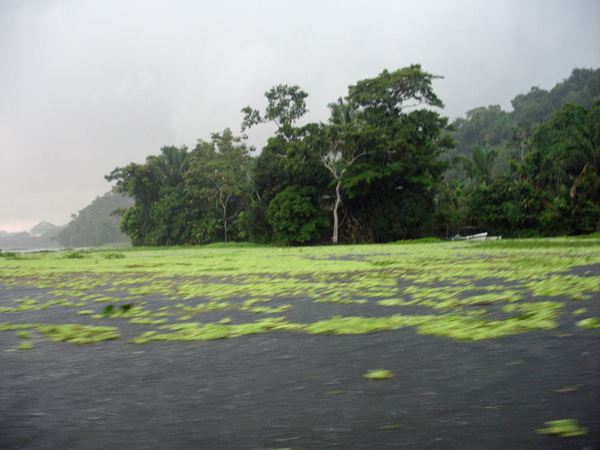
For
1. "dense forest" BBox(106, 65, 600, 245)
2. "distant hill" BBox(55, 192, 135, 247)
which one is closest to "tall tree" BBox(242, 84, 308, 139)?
"dense forest" BBox(106, 65, 600, 245)

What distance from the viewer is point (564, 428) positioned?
0.77 metres

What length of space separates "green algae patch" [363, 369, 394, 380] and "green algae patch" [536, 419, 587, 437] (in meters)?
0.37

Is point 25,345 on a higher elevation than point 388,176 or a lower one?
lower

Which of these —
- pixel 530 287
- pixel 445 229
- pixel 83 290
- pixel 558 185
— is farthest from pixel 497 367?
pixel 558 185

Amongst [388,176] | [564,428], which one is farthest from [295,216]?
[564,428]

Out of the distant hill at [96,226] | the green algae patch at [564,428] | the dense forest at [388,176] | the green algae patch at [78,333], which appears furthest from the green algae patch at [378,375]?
the distant hill at [96,226]

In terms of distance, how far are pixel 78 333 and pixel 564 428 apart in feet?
5.37

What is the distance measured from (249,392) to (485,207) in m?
20.4

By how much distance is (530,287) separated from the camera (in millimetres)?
2348

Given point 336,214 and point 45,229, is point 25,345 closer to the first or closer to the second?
point 336,214

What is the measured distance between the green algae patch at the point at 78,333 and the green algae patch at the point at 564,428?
4.67 feet

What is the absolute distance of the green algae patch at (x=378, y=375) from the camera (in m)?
1.06

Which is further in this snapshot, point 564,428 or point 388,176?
point 388,176

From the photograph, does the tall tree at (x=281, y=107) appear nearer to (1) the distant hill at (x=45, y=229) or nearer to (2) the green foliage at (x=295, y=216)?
(2) the green foliage at (x=295, y=216)
